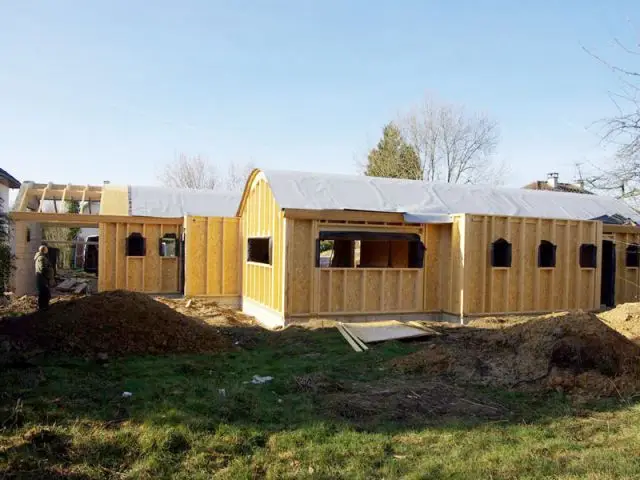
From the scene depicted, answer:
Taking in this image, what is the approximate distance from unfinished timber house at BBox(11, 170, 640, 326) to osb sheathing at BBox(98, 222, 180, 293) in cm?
5

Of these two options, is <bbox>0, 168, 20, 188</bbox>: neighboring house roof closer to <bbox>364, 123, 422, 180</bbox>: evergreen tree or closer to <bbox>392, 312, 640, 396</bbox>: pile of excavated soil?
<bbox>392, 312, 640, 396</bbox>: pile of excavated soil

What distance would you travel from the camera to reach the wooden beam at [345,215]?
40.6 ft

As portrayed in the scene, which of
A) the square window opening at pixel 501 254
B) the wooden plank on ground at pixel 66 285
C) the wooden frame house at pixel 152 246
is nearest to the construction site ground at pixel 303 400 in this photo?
the square window opening at pixel 501 254

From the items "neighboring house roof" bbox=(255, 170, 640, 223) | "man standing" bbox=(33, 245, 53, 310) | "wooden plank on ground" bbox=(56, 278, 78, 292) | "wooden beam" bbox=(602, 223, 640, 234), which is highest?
"neighboring house roof" bbox=(255, 170, 640, 223)

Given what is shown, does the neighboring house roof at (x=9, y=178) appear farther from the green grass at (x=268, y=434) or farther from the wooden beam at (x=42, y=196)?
the green grass at (x=268, y=434)

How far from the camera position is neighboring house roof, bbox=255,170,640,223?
13.4m

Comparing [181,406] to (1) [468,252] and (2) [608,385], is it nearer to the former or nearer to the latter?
(2) [608,385]

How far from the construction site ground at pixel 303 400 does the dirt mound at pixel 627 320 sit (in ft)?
0.23

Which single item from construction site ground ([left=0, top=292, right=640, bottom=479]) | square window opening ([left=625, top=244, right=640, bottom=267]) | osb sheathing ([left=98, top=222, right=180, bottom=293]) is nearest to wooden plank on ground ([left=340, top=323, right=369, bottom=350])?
construction site ground ([left=0, top=292, right=640, bottom=479])

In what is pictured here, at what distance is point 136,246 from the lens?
62.6 feet

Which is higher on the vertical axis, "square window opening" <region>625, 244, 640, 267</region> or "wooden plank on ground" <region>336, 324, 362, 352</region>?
"square window opening" <region>625, 244, 640, 267</region>

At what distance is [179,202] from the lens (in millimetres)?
21547

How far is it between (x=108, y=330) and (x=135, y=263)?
9.09m

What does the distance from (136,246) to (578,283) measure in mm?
13949
